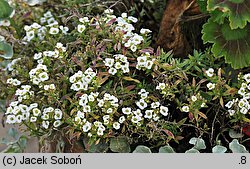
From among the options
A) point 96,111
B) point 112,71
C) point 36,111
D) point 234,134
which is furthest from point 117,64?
point 234,134

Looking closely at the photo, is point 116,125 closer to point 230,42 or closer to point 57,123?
point 57,123

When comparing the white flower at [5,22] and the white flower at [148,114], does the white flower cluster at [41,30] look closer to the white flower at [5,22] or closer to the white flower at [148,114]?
the white flower at [5,22]

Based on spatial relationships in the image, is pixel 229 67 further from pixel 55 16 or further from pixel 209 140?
pixel 55 16

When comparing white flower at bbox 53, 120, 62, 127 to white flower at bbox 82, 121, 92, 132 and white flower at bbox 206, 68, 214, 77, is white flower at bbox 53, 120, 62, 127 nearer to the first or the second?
white flower at bbox 82, 121, 92, 132

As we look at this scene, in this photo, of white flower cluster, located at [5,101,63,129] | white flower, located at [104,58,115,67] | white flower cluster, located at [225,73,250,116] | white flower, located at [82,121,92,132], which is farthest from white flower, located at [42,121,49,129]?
white flower cluster, located at [225,73,250,116]

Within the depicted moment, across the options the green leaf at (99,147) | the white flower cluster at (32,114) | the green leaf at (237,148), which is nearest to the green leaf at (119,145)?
the green leaf at (99,147)
